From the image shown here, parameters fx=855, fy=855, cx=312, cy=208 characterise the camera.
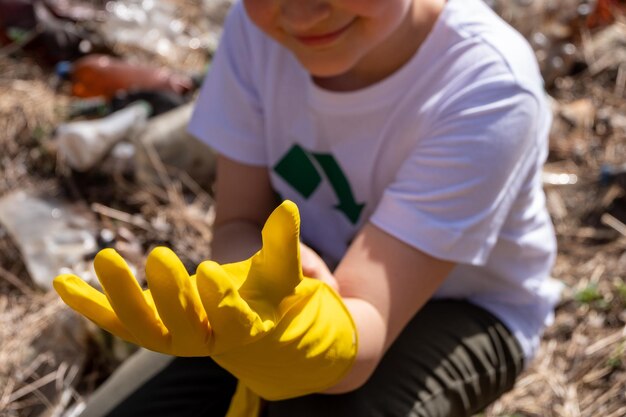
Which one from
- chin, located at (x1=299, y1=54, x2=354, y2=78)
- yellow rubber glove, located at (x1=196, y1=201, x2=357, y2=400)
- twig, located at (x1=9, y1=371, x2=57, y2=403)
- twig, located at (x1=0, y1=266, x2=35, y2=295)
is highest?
chin, located at (x1=299, y1=54, x2=354, y2=78)

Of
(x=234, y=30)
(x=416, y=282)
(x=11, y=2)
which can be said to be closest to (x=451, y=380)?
(x=416, y=282)

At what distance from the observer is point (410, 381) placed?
136 cm

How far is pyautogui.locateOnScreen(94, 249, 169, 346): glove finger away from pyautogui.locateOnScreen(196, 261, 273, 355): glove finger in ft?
0.22

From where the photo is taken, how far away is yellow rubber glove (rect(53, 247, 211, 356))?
919 mm

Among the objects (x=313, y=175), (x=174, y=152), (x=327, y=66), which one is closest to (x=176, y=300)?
(x=327, y=66)

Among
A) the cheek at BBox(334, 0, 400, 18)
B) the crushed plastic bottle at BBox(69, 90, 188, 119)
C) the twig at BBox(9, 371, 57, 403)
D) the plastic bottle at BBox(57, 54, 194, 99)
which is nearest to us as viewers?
the cheek at BBox(334, 0, 400, 18)

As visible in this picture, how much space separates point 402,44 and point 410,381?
53 cm

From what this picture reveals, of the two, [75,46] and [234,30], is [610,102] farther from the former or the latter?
[75,46]

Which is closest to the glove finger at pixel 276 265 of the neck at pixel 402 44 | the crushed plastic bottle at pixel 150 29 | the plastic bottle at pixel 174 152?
the neck at pixel 402 44

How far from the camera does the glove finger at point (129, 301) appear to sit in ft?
3.03

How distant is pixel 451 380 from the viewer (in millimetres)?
1390

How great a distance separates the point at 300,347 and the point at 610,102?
1920mm

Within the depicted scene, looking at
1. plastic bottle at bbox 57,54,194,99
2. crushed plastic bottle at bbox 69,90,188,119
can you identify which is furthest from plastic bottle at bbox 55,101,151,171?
plastic bottle at bbox 57,54,194,99

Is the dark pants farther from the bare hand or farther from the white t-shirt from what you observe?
the bare hand
